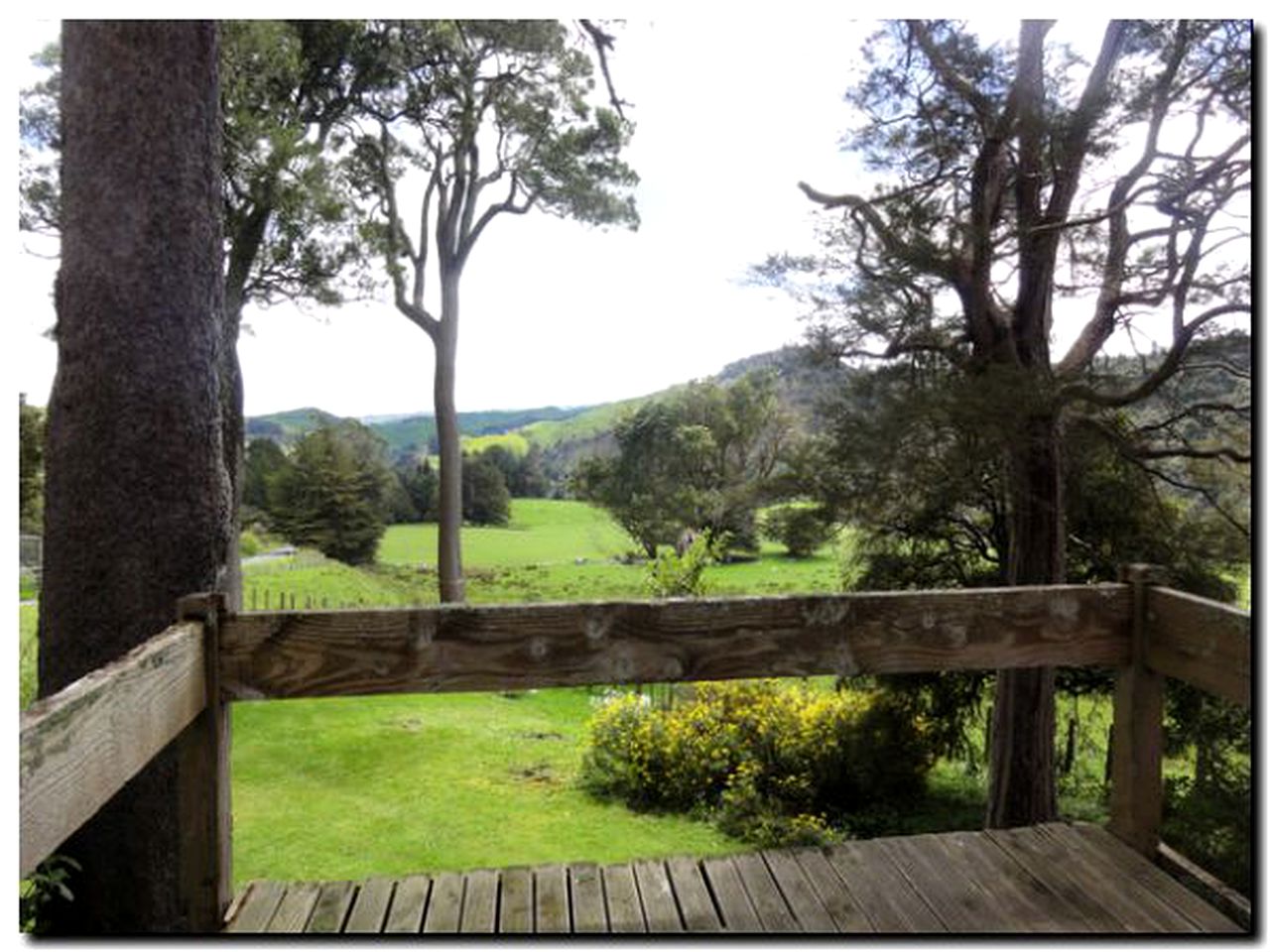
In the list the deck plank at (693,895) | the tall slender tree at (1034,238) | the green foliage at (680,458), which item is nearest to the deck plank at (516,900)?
the deck plank at (693,895)

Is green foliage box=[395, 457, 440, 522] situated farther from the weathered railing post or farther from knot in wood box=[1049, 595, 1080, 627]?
knot in wood box=[1049, 595, 1080, 627]

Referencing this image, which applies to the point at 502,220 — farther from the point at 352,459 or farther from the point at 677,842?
the point at 677,842

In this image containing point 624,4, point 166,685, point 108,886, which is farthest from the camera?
point 624,4

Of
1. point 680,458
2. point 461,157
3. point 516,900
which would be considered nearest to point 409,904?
point 516,900

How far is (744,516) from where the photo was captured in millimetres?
9656

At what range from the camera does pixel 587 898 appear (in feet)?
5.72

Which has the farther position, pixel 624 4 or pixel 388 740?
pixel 388 740

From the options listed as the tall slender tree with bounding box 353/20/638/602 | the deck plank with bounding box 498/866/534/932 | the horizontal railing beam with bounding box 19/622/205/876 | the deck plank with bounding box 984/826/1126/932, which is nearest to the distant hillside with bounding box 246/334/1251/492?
the tall slender tree with bounding box 353/20/638/602

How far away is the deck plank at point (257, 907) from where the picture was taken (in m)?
1.64

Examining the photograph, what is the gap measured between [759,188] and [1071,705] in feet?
17.5

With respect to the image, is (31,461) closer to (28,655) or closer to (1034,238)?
(28,655)

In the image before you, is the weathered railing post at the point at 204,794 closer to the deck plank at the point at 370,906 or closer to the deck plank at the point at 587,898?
the deck plank at the point at 370,906

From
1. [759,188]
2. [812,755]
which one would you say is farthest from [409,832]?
[759,188]

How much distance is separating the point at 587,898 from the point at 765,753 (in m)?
6.10
